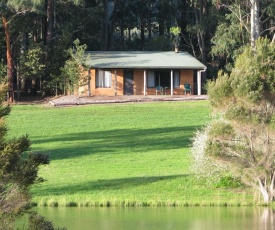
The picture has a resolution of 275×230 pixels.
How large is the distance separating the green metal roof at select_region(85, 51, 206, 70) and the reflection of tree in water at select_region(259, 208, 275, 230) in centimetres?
3075

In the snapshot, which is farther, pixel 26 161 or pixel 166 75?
pixel 166 75

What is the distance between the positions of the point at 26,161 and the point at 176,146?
23.0 m

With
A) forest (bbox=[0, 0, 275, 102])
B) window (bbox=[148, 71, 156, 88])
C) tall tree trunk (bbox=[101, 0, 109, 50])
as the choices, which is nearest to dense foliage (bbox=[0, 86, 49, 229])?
forest (bbox=[0, 0, 275, 102])

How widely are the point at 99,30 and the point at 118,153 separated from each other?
34306 mm

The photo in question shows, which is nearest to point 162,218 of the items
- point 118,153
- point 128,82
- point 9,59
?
point 118,153

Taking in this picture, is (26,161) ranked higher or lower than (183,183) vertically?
higher

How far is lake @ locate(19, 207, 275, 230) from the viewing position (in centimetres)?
2280

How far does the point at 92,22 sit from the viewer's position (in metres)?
65.5

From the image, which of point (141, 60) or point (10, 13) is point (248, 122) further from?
point (141, 60)

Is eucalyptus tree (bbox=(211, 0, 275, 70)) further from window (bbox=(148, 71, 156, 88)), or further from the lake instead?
the lake

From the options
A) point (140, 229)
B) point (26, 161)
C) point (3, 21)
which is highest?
point (3, 21)

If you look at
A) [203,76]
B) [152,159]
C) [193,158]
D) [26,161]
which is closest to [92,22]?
[203,76]

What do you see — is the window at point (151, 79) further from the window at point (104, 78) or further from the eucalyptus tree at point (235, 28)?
the eucalyptus tree at point (235, 28)

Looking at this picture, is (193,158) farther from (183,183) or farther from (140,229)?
(140,229)
